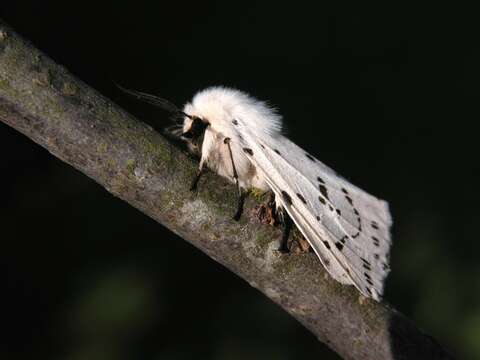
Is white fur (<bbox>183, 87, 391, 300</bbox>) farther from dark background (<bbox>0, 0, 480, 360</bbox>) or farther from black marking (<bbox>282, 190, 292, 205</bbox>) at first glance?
dark background (<bbox>0, 0, 480, 360</bbox>)

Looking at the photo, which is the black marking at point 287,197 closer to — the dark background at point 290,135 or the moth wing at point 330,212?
the moth wing at point 330,212

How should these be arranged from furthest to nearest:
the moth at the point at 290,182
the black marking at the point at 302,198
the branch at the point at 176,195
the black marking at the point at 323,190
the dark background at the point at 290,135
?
1. the dark background at the point at 290,135
2. the black marking at the point at 323,190
3. the black marking at the point at 302,198
4. the moth at the point at 290,182
5. the branch at the point at 176,195

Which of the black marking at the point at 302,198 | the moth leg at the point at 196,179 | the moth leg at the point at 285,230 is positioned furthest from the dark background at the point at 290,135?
the moth leg at the point at 196,179

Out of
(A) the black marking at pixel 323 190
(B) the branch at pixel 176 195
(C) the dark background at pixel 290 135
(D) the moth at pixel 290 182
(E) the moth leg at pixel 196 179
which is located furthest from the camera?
(C) the dark background at pixel 290 135

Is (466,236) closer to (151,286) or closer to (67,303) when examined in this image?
(151,286)

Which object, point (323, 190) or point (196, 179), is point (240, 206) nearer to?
point (196, 179)

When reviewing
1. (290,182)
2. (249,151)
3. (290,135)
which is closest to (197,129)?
(249,151)

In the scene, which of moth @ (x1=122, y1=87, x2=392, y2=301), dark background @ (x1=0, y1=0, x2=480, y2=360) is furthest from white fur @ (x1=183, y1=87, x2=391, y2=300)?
dark background @ (x1=0, y1=0, x2=480, y2=360)
